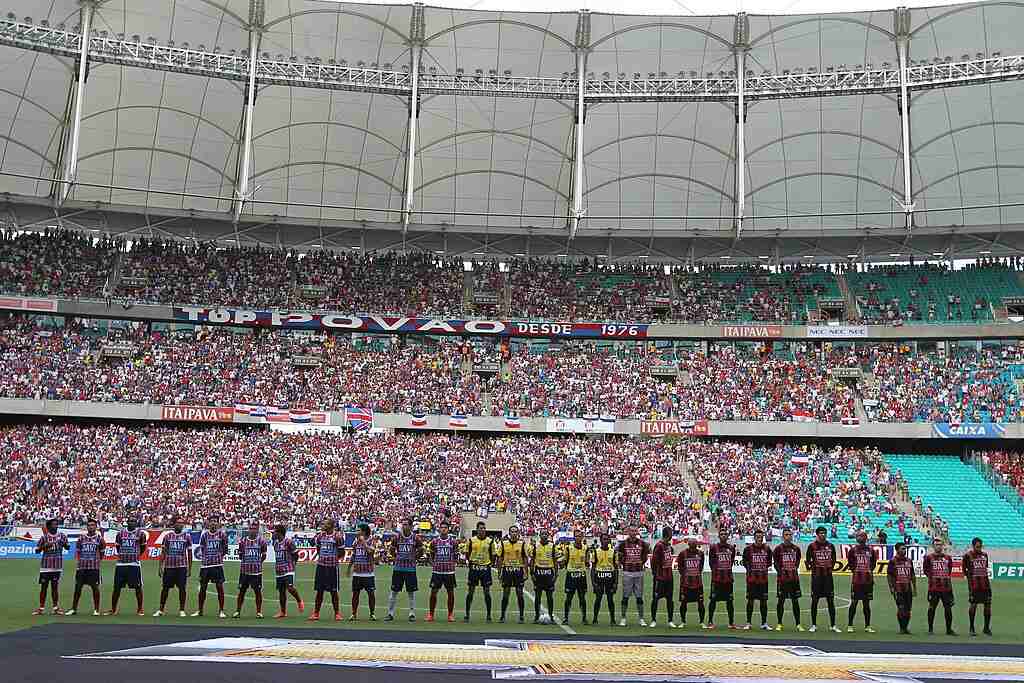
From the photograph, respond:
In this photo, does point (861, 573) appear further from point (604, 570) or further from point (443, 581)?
point (443, 581)

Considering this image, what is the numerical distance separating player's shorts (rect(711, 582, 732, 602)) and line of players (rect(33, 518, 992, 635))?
0.02 meters

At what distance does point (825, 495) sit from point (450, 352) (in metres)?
20.8

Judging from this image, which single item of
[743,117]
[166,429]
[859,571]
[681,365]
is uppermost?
[743,117]

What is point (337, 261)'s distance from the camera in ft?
191

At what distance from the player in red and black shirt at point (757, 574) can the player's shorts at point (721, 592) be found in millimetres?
355

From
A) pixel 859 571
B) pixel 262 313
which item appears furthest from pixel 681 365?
pixel 859 571

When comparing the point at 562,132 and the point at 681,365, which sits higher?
the point at 562,132

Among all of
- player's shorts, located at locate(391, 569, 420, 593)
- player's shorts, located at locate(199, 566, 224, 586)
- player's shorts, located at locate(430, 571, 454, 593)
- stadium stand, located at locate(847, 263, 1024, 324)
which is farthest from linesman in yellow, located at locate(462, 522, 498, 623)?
stadium stand, located at locate(847, 263, 1024, 324)

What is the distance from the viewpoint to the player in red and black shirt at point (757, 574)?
1903 cm

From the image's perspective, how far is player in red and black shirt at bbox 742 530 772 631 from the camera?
749 inches

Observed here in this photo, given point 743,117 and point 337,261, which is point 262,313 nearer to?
point 337,261

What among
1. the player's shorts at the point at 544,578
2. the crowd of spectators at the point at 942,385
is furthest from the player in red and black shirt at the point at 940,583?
the crowd of spectators at the point at 942,385

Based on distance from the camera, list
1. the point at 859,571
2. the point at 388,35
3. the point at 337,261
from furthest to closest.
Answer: the point at 337,261, the point at 388,35, the point at 859,571

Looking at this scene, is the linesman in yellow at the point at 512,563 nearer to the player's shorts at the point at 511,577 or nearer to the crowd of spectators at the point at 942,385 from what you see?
the player's shorts at the point at 511,577
